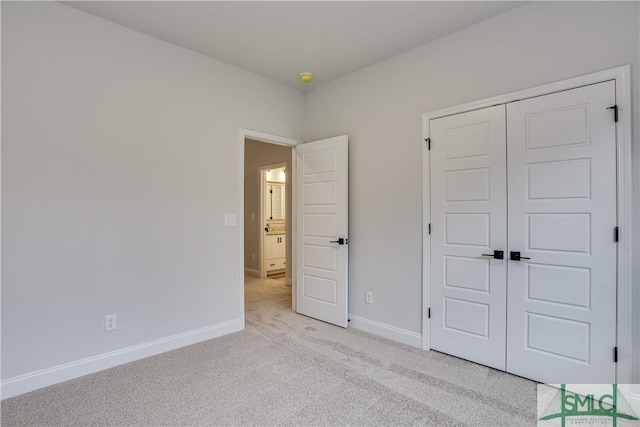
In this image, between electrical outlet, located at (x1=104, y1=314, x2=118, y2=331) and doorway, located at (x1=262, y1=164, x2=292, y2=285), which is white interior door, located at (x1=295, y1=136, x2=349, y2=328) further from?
electrical outlet, located at (x1=104, y1=314, x2=118, y2=331)

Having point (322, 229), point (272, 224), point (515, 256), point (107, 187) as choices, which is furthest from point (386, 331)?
point (272, 224)

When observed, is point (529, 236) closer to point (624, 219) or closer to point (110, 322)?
point (624, 219)

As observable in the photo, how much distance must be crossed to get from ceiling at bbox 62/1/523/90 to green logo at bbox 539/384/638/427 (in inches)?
110

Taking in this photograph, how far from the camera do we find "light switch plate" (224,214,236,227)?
334 centimetres

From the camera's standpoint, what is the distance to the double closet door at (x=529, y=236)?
82.9 inches

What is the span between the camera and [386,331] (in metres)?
3.23

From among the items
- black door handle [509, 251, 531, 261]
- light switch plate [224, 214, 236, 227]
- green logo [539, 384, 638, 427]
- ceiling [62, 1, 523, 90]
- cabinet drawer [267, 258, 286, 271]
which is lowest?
green logo [539, 384, 638, 427]

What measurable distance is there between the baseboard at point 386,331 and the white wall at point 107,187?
1332 millimetres

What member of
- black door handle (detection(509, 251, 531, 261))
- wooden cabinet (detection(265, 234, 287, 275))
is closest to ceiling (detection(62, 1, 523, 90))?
black door handle (detection(509, 251, 531, 261))

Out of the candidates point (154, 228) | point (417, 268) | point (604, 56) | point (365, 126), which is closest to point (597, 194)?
point (604, 56)

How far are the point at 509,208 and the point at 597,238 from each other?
0.55 meters

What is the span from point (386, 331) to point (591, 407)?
5.23ft

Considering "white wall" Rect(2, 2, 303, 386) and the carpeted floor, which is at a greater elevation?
"white wall" Rect(2, 2, 303, 386)

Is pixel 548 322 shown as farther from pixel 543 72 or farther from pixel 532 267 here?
pixel 543 72
